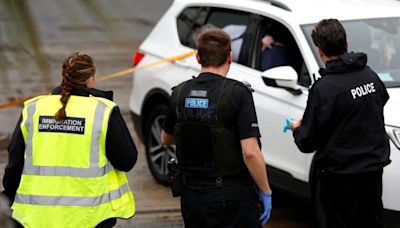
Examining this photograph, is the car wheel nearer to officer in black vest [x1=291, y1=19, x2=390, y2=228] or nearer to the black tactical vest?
officer in black vest [x1=291, y1=19, x2=390, y2=228]

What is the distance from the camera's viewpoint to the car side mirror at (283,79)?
5.42 m

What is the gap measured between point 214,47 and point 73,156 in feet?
2.62

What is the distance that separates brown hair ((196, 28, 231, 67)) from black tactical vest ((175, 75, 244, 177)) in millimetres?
97

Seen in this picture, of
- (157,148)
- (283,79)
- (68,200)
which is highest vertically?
(283,79)

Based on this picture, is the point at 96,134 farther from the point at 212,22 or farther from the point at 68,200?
the point at 212,22

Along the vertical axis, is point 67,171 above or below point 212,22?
below

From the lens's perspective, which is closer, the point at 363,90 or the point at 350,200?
the point at 363,90

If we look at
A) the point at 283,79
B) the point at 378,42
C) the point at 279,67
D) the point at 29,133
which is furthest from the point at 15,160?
the point at 378,42

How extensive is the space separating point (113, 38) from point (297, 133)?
281 centimetres

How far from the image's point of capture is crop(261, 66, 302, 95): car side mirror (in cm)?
542

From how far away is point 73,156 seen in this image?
327 cm

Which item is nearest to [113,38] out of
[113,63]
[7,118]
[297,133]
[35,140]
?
[35,140]

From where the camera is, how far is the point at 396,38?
19.4 feet

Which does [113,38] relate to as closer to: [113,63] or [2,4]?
[2,4]
